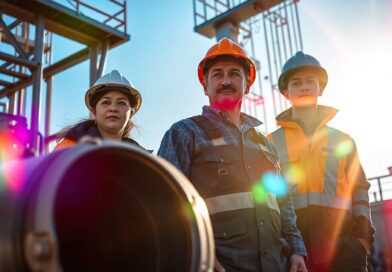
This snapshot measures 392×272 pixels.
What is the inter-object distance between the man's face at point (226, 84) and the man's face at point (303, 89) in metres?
1.02

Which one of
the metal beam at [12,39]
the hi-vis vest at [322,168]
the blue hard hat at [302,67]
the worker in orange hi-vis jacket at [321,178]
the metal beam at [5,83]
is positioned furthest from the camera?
the metal beam at [5,83]

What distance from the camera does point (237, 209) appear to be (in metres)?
2.09

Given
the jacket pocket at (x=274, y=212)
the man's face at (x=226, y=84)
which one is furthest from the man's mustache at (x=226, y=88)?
the jacket pocket at (x=274, y=212)

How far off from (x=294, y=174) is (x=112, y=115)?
132cm

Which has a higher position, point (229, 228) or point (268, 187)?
point (268, 187)

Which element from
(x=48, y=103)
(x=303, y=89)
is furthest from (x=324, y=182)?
(x=48, y=103)

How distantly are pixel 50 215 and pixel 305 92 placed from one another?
3.05 m

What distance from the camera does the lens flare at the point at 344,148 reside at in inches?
127

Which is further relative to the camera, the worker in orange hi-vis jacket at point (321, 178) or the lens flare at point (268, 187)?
the worker in orange hi-vis jacket at point (321, 178)

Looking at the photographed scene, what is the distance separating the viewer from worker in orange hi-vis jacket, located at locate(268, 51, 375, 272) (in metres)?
2.94

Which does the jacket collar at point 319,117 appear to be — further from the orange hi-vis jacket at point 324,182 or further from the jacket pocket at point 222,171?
the jacket pocket at point 222,171

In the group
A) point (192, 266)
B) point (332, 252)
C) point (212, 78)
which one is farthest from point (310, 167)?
point (192, 266)

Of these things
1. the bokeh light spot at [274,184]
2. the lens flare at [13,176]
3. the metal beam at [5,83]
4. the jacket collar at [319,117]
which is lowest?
the lens flare at [13,176]

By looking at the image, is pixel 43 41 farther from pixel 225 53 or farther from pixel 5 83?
pixel 225 53
